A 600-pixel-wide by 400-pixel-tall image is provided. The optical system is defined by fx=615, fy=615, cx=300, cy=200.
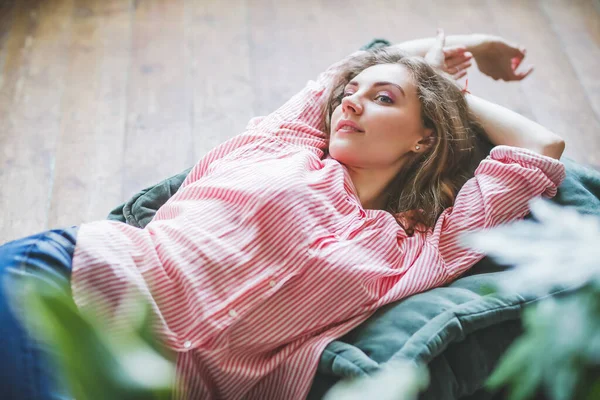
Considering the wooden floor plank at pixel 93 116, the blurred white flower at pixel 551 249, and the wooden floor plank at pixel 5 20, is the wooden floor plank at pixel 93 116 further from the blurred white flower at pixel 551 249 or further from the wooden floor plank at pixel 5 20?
the blurred white flower at pixel 551 249

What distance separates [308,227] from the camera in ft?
3.91

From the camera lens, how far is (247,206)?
47.3 inches

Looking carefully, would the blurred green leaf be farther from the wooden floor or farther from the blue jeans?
the wooden floor

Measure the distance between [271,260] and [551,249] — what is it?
2.28 ft

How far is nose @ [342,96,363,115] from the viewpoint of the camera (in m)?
1.35

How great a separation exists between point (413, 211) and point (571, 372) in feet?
3.03

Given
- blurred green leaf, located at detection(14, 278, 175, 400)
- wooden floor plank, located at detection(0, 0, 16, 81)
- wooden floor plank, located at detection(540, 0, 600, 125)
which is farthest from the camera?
wooden floor plank, located at detection(540, 0, 600, 125)

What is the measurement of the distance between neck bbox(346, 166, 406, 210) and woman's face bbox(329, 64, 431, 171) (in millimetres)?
13

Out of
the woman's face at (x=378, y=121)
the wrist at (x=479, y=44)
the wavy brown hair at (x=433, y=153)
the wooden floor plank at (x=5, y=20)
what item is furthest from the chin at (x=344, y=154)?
the wooden floor plank at (x=5, y=20)

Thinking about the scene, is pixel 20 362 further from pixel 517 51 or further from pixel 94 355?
pixel 517 51

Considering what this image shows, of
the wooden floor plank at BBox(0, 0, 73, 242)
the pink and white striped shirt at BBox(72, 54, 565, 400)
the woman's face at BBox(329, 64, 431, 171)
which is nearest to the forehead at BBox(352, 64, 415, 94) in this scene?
the woman's face at BBox(329, 64, 431, 171)

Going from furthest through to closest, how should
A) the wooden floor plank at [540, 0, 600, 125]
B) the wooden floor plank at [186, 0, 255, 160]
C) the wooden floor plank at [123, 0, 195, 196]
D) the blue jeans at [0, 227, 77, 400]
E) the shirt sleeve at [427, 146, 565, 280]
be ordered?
1. the wooden floor plank at [540, 0, 600, 125]
2. the wooden floor plank at [186, 0, 255, 160]
3. the wooden floor plank at [123, 0, 195, 196]
4. the shirt sleeve at [427, 146, 565, 280]
5. the blue jeans at [0, 227, 77, 400]

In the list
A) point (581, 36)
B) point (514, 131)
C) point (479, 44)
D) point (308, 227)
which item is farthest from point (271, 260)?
point (581, 36)

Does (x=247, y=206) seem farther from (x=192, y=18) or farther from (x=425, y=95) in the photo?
(x=192, y=18)
